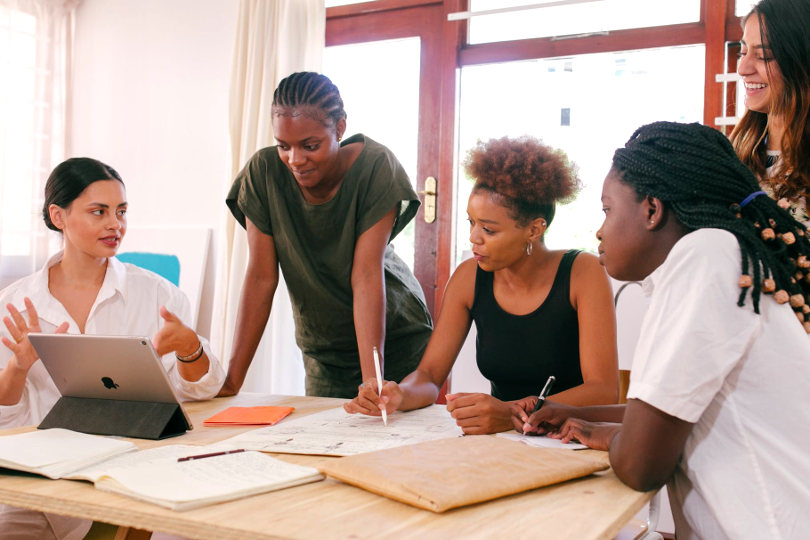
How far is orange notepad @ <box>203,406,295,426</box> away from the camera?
1.53 meters

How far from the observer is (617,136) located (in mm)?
3436

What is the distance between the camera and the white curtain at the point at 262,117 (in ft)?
12.6

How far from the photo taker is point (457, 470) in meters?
1.02

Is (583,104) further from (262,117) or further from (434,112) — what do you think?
(262,117)

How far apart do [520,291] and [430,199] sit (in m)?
1.87

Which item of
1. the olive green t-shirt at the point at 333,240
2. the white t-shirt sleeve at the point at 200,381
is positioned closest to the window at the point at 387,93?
the olive green t-shirt at the point at 333,240

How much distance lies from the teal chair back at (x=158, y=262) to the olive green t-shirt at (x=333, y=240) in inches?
82.0

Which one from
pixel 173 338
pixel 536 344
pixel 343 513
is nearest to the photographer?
pixel 343 513

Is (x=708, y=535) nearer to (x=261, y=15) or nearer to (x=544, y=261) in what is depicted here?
(x=544, y=261)

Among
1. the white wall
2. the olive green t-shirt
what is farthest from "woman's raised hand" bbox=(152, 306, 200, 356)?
the white wall

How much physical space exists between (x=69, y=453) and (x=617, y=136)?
2846 millimetres

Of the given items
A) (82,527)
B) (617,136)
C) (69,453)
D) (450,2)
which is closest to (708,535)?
(69,453)

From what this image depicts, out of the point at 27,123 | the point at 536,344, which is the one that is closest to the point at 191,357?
the point at 536,344

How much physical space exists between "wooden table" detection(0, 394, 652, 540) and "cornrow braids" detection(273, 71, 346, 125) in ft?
3.60
